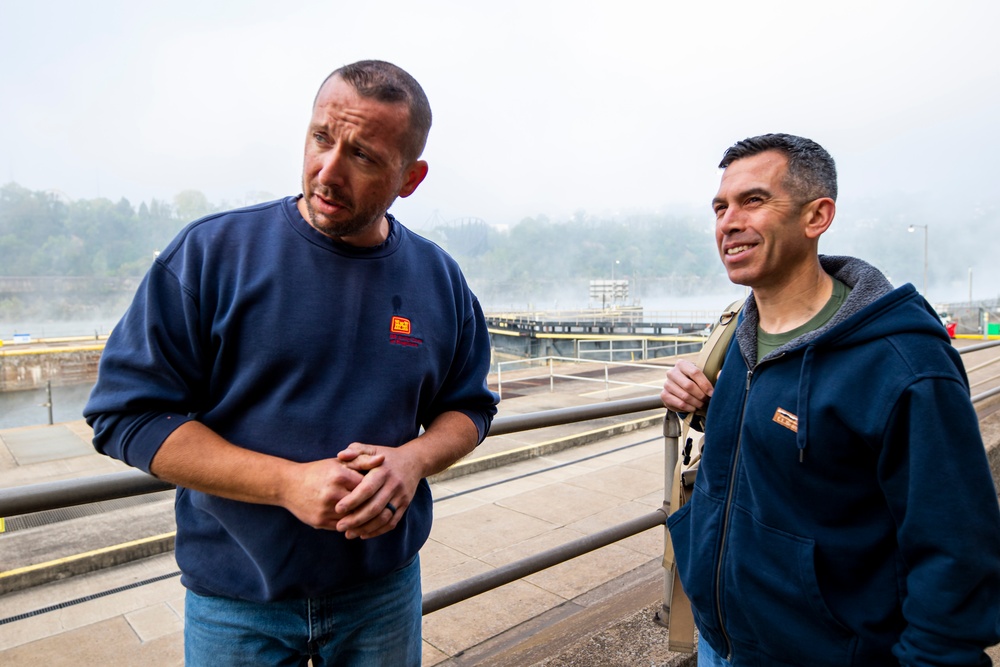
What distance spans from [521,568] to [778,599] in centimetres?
114

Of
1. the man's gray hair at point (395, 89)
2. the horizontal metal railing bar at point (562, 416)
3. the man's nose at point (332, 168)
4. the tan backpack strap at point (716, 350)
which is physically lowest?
the horizontal metal railing bar at point (562, 416)

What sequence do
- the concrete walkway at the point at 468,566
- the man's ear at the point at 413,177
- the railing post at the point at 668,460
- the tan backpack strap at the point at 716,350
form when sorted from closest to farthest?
the man's ear at the point at 413,177 < the tan backpack strap at the point at 716,350 < the railing post at the point at 668,460 < the concrete walkway at the point at 468,566

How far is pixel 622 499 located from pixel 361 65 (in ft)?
20.4

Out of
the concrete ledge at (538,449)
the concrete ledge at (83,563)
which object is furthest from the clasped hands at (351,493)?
the concrete ledge at (538,449)

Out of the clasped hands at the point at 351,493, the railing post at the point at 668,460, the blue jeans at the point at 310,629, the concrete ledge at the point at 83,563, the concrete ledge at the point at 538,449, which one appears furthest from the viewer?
the concrete ledge at the point at 538,449

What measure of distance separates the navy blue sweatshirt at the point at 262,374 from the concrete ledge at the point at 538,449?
5735 millimetres

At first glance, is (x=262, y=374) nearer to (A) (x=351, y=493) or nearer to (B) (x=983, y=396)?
(A) (x=351, y=493)

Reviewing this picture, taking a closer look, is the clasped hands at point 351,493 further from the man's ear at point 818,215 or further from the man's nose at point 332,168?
the man's ear at point 818,215

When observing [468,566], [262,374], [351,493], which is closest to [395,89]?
[262,374]

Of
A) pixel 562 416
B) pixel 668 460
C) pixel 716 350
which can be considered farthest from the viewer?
pixel 668 460

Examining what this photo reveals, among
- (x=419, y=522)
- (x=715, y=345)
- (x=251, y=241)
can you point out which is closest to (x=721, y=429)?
(x=715, y=345)

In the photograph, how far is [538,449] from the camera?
A: 9352mm

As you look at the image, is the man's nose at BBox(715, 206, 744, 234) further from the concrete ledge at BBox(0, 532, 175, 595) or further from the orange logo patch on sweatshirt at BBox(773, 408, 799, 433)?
the concrete ledge at BBox(0, 532, 175, 595)

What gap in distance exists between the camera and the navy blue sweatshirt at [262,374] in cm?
128
